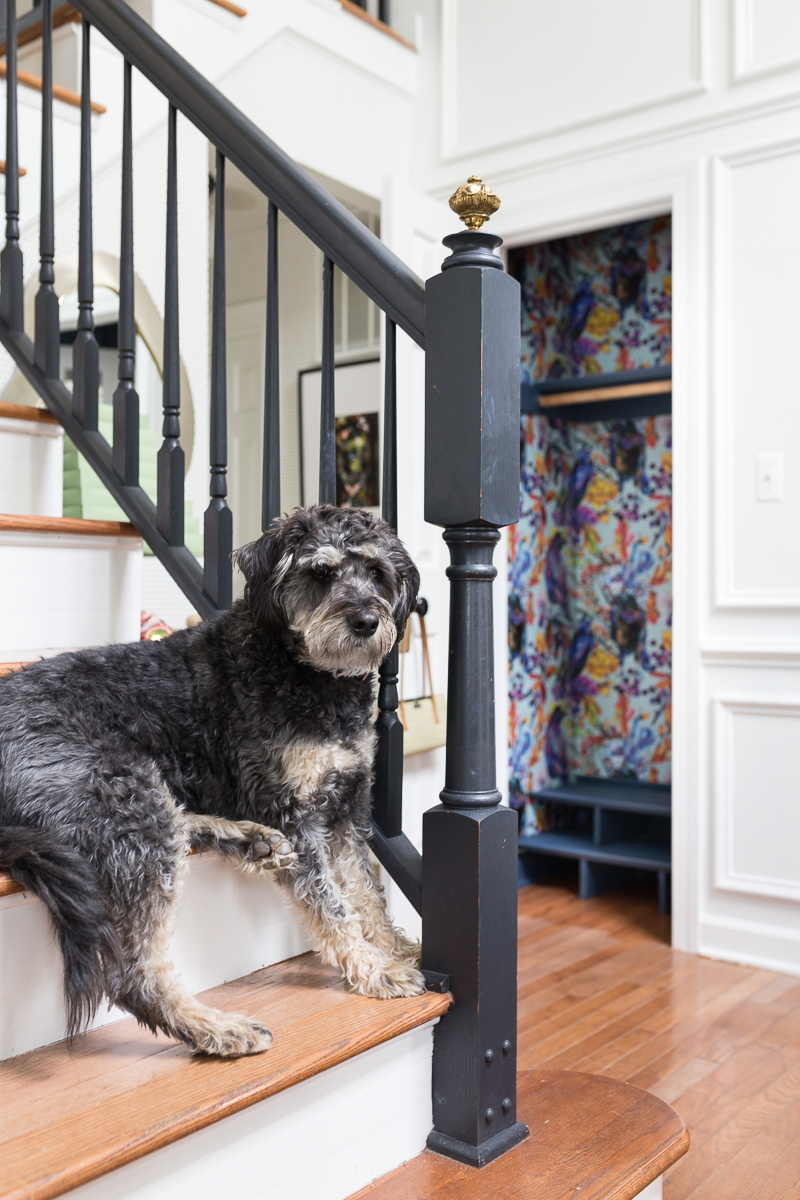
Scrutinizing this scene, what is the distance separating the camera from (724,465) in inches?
126

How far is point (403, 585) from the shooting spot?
1.47 m

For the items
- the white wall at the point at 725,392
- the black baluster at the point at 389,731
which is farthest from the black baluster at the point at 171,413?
the white wall at the point at 725,392

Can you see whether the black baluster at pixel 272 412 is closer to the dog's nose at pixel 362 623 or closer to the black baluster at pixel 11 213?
the dog's nose at pixel 362 623

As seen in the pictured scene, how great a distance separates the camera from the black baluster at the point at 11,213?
2.06 m

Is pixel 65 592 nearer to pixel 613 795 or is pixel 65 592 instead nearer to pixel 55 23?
pixel 55 23

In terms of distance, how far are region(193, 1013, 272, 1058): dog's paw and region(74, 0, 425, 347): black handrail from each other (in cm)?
95

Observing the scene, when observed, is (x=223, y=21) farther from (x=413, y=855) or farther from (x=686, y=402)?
(x=413, y=855)

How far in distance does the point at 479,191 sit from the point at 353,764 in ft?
2.66

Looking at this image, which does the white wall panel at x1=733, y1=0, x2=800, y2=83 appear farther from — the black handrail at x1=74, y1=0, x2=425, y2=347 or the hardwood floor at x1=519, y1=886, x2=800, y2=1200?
the hardwood floor at x1=519, y1=886, x2=800, y2=1200

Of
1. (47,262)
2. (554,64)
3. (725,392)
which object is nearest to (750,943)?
(725,392)

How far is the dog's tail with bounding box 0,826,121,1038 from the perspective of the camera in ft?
3.62

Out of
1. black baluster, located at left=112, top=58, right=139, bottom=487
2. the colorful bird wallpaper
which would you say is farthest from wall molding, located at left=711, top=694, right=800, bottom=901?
black baluster, located at left=112, top=58, right=139, bottom=487

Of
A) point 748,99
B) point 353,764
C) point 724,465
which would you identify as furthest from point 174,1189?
point 748,99

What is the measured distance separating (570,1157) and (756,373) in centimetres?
248
